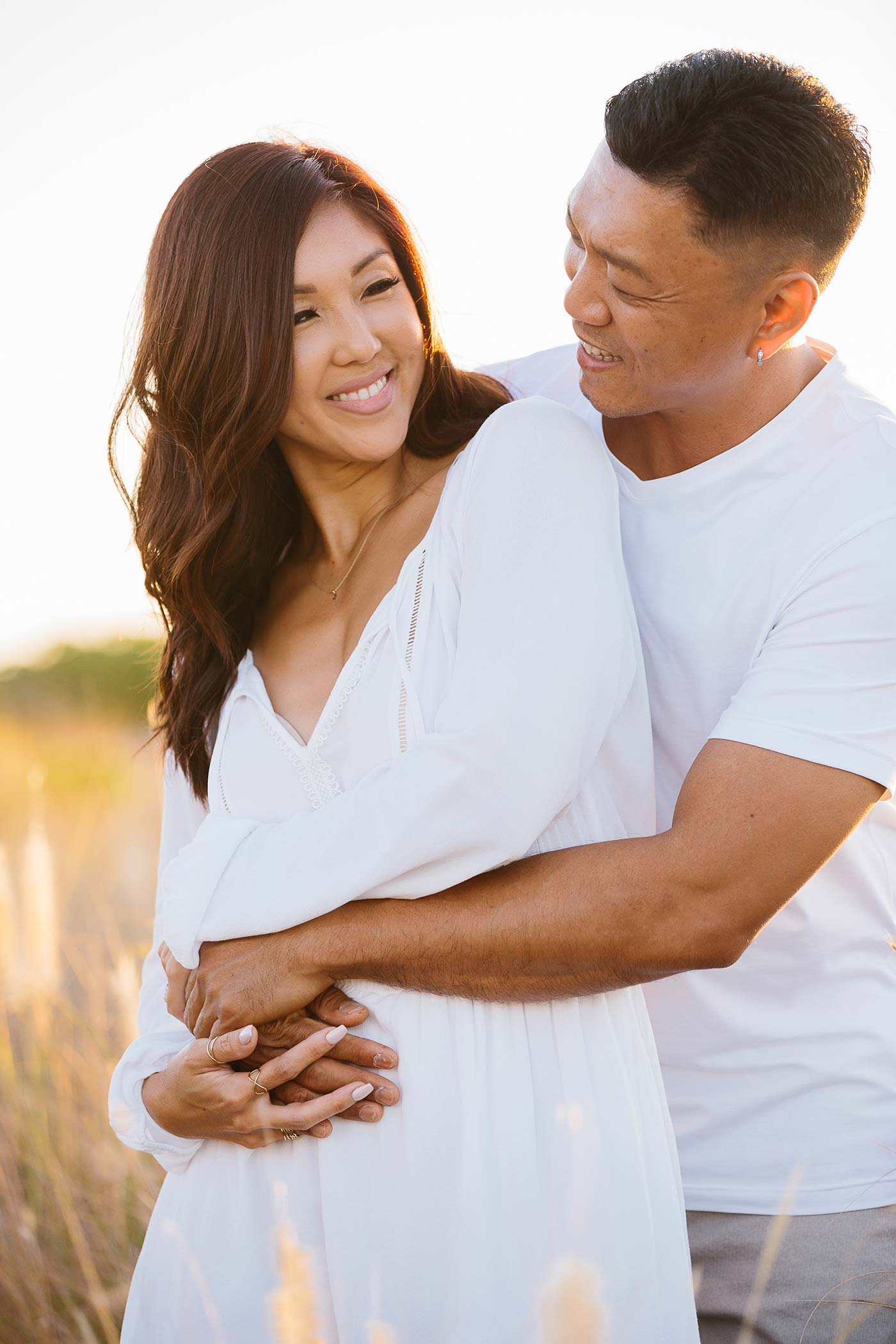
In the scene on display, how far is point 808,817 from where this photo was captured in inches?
76.0

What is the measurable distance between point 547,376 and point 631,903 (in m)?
1.48

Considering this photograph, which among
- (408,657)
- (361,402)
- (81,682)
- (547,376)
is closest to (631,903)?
(408,657)

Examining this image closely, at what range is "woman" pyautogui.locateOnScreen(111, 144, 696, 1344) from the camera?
6.12 ft

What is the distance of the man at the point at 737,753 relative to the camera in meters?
1.91

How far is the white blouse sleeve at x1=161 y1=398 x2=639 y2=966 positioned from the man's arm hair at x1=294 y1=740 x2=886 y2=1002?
2.5 inches

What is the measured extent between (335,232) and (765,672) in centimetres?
121

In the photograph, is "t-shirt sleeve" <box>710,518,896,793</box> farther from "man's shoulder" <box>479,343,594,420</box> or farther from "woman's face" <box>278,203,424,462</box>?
"woman's face" <box>278,203,424,462</box>

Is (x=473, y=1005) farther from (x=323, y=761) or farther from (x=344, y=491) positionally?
(x=344, y=491)

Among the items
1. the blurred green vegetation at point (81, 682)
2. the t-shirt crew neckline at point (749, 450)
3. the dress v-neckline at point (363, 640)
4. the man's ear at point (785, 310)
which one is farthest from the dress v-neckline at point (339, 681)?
the blurred green vegetation at point (81, 682)

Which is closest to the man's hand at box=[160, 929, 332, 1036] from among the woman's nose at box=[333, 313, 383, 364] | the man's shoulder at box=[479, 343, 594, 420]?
the woman's nose at box=[333, 313, 383, 364]

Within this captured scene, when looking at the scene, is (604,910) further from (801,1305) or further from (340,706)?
(801,1305)

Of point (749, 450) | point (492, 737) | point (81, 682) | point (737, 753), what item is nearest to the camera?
point (492, 737)

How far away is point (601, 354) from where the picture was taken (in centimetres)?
238

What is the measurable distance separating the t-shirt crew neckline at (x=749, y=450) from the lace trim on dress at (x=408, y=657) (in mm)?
440
